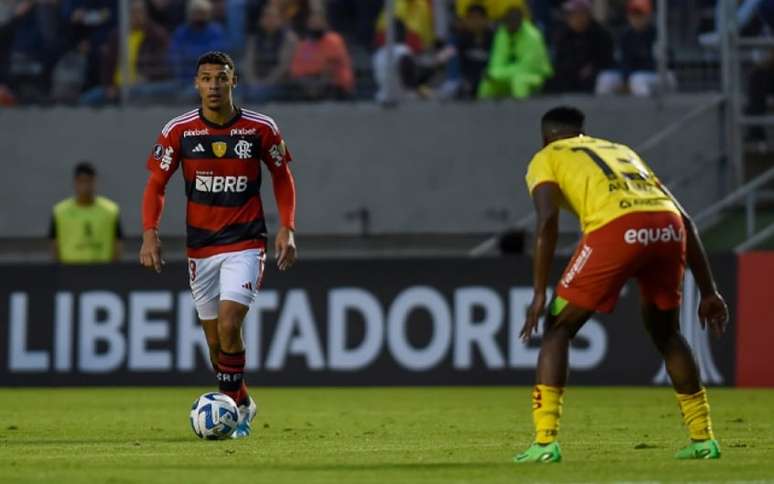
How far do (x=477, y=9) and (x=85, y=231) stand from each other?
5025 millimetres

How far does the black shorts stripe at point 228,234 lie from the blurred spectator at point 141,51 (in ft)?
32.1

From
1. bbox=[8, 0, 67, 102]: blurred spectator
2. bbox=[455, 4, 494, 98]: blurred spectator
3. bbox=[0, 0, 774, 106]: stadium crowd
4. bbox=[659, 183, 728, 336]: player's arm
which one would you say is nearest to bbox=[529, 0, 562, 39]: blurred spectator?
bbox=[0, 0, 774, 106]: stadium crowd

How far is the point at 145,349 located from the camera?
19.5 m

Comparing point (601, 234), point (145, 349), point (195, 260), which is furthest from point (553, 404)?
point (145, 349)

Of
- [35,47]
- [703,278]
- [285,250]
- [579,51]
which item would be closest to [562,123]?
[703,278]

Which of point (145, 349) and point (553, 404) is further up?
point (553, 404)

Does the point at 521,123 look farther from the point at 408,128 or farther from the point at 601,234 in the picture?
the point at 601,234

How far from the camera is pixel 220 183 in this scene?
1218 centimetres

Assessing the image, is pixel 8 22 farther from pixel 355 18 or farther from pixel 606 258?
pixel 606 258

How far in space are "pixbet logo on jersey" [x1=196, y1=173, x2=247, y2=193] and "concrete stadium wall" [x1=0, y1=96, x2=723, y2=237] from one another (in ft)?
29.9

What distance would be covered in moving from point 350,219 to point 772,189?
4861 mm

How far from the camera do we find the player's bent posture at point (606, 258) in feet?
30.7

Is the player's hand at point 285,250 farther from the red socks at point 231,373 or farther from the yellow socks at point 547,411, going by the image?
the yellow socks at point 547,411

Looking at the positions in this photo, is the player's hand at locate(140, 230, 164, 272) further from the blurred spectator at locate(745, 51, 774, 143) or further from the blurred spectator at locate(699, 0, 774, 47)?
the blurred spectator at locate(745, 51, 774, 143)
